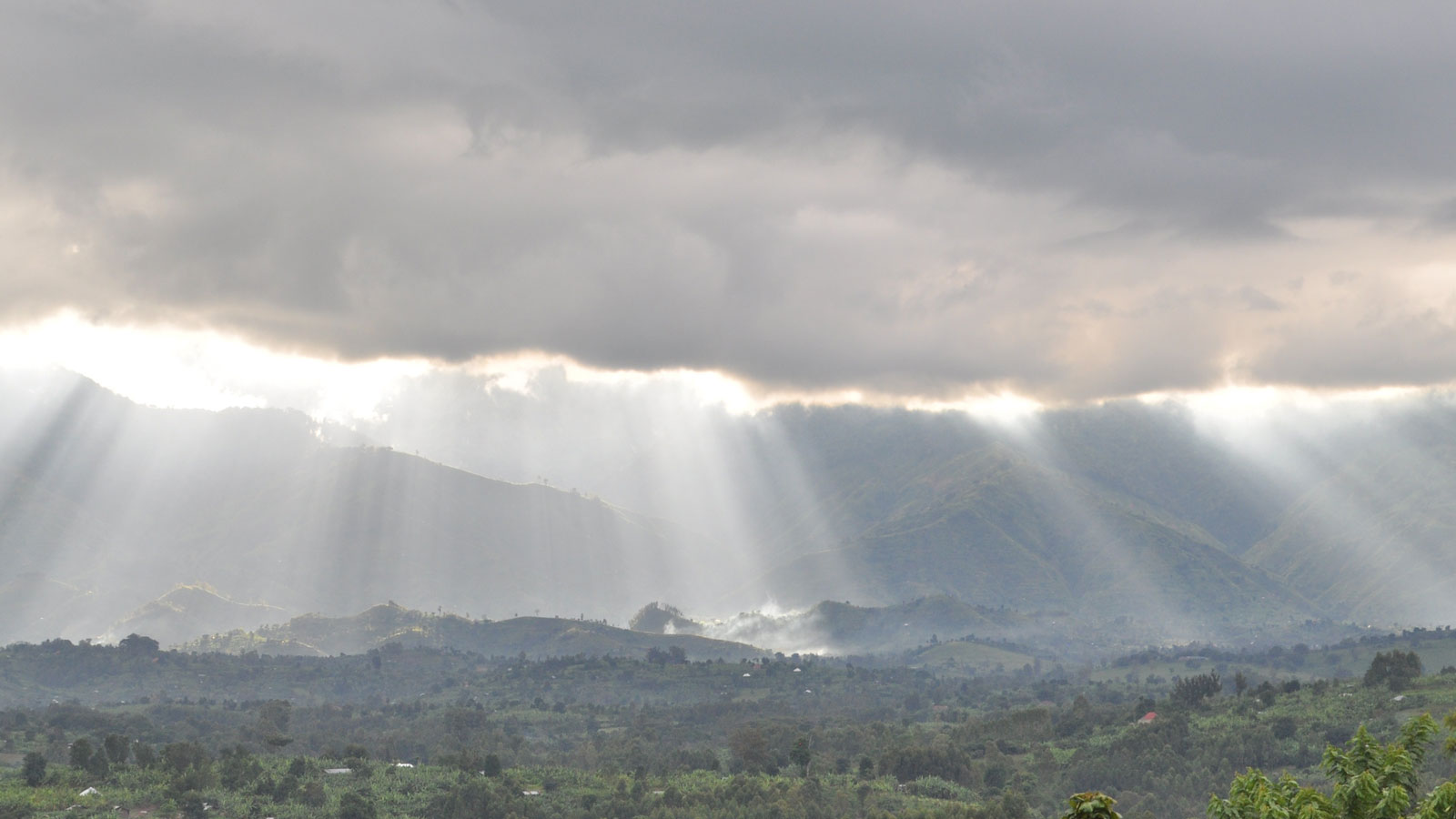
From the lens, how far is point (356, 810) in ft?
629

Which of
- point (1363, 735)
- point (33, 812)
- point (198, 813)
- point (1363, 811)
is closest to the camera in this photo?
point (1363, 811)

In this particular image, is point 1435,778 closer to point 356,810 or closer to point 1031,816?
point 1031,816

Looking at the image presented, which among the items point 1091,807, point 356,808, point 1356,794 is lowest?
point 356,808

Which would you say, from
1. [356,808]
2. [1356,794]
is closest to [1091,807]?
[1356,794]

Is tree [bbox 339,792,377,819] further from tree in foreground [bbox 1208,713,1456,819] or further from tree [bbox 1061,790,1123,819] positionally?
tree [bbox 1061,790,1123,819]

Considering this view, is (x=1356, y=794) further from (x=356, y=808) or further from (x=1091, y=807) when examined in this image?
(x=356, y=808)

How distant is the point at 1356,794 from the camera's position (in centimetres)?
6384

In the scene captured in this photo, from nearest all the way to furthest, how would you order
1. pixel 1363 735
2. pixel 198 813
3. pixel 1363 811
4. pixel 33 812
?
pixel 1363 811 → pixel 1363 735 → pixel 33 812 → pixel 198 813

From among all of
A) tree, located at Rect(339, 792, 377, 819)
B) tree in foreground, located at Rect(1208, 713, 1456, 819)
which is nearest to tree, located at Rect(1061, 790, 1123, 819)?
tree in foreground, located at Rect(1208, 713, 1456, 819)

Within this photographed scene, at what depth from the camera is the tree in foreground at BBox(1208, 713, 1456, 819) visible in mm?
60125

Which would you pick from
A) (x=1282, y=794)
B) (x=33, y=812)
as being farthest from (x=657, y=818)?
(x=1282, y=794)

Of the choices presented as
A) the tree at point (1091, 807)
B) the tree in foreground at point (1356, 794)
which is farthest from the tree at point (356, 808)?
the tree at point (1091, 807)

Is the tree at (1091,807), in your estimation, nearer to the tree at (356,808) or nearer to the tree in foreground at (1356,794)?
the tree in foreground at (1356,794)

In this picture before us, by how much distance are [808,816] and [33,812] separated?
10151 centimetres
